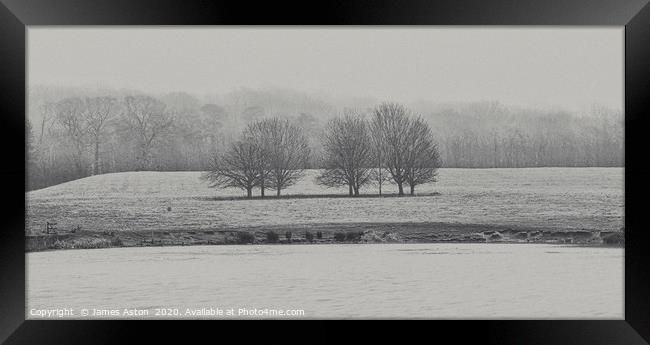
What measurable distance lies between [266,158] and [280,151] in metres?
0.40

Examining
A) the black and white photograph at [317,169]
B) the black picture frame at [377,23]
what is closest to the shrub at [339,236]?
the black and white photograph at [317,169]

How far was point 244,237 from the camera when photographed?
15094mm

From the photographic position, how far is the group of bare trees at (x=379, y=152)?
16141 millimetres

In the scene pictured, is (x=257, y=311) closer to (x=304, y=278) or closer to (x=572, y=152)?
(x=304, y=278)

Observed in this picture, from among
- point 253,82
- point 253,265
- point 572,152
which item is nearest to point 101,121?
point 253,82

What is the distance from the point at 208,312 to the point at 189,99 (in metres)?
8.29

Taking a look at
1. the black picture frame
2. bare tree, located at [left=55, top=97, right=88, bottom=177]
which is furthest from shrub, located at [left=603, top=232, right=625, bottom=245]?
bare tree, located at [left=55, top=97, right=88, bottom=177]

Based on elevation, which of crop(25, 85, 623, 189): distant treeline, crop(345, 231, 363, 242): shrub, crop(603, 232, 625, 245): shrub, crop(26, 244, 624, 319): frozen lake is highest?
crop(25, 85, 623, 189): distant treeline

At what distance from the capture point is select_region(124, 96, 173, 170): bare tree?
15581 mm

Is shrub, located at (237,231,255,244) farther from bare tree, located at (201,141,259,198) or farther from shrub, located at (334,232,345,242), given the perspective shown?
shrub, located at (334,232,345,242)

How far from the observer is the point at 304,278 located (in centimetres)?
1019

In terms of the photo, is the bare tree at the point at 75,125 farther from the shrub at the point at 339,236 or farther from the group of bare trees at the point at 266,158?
the shrub at the point at 339,236

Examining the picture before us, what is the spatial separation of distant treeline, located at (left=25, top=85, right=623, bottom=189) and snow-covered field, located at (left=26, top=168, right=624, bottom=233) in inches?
16.9

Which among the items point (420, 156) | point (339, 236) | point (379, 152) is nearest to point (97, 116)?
point (339, 236)
